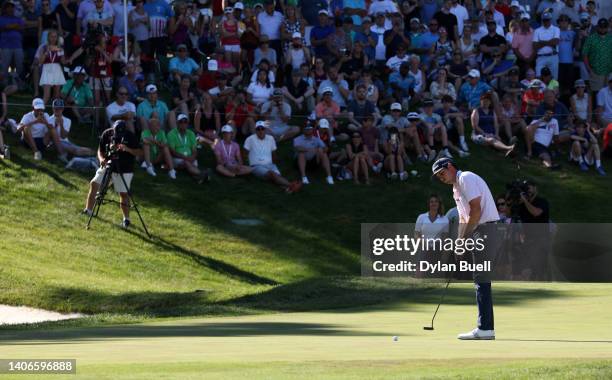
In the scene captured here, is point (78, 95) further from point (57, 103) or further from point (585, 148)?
point (585, 148)

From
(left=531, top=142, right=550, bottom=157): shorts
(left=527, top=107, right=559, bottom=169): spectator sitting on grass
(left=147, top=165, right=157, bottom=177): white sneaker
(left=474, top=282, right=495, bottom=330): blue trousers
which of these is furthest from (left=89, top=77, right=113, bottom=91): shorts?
(left=474, top=282, right=495, bottom=330): blue trousers

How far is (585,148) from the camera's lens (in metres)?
27.4

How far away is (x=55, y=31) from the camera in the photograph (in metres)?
25.3

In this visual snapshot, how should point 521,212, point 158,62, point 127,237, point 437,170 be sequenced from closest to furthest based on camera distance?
point 437,170 → point 521,212 → point 127,237 → point 158,62

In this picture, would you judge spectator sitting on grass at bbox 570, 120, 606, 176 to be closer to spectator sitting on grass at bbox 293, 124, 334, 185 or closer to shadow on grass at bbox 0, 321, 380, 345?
spectator sitting on grass at bbox 293, 124, 334, 185

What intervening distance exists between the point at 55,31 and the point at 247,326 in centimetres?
1316

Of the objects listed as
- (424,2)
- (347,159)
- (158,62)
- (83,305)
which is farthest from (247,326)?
(424,2)

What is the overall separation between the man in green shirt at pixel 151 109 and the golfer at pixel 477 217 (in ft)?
44.6

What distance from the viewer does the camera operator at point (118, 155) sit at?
855 inches

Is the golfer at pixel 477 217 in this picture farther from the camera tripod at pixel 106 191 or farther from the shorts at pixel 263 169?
the shorts at pixel 263 169

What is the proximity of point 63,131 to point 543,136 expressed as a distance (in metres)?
9.98

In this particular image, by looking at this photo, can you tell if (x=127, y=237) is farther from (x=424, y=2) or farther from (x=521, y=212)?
(x=424, y=2)

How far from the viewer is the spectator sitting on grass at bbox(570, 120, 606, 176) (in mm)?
27188

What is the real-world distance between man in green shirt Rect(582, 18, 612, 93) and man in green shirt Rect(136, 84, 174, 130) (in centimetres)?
995
